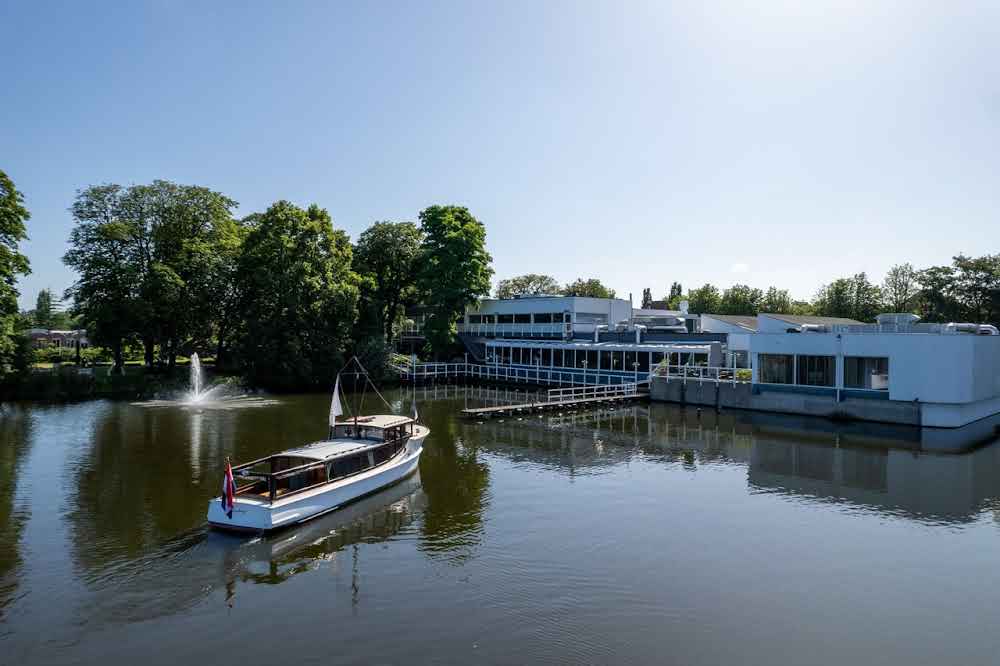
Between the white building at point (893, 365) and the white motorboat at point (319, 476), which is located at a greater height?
the white building at point (893, 365)

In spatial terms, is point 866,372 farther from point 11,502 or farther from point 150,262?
point 150,262

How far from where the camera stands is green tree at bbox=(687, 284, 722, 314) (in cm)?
9576

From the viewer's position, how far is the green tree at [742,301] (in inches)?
3494

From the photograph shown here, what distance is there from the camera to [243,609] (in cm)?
1180

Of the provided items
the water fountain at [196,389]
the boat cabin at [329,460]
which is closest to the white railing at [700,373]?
the boat cabin at [329,460]

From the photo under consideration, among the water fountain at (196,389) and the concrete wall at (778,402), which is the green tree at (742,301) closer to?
the concrete wall at (778,402)

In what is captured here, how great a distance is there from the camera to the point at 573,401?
39.7m

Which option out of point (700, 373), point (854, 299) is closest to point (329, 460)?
point (700, 373)

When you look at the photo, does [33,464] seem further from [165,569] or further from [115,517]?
[165,569]

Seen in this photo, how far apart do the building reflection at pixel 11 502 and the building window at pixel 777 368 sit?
3729 centimetres

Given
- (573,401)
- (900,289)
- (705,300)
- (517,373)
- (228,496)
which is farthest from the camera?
(705,300)

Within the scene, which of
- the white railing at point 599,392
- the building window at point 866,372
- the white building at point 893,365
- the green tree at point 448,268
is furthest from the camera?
the green tree at point 448,268

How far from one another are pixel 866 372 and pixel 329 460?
3097 centimetres

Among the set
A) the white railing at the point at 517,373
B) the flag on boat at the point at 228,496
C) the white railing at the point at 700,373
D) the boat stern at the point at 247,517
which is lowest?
the boat stern at the point at 247,517
